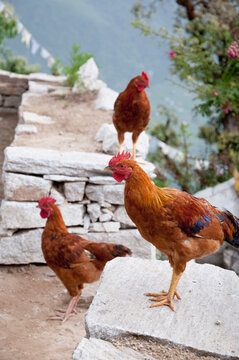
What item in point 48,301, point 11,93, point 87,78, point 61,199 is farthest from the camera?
point 11,93

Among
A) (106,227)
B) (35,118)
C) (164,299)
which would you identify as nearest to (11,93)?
(35,118)

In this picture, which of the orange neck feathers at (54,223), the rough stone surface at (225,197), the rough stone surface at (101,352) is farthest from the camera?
the rough stone surface at (225,197)

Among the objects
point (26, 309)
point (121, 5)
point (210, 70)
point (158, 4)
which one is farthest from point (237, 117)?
point (26, 309)

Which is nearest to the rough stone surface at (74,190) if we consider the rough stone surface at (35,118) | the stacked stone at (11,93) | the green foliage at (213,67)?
the rough stone surface at (35,118)

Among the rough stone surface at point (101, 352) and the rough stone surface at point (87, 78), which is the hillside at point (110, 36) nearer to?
the rough stone surface at point (87, 78)

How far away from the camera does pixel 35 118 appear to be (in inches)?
257

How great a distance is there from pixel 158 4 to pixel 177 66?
218 cm

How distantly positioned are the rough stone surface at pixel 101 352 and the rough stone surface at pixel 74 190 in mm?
2544

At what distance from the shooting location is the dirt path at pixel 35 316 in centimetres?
332

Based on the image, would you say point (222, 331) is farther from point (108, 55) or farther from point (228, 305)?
point (108, 55)

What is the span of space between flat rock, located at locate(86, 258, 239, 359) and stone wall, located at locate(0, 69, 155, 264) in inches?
65.1

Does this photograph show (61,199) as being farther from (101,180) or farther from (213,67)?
(213,67)

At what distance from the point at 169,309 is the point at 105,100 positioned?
5192 mm

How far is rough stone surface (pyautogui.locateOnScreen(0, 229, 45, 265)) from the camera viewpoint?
4766mm
